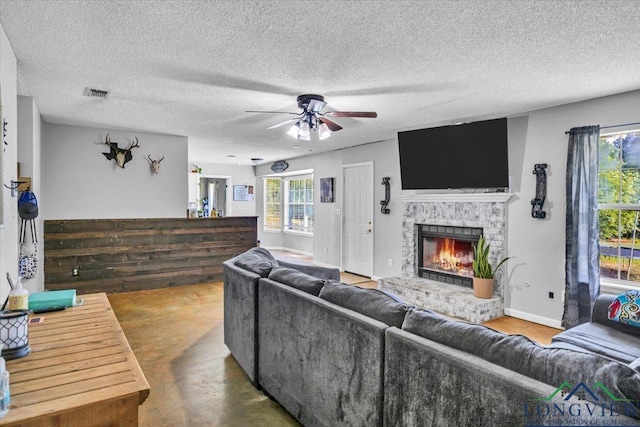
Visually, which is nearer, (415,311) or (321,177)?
(415,311)

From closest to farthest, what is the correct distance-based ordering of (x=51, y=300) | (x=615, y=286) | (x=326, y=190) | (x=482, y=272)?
1. (x=51, y=300)
2. (x=615, y=286)
3. (x=482, y=272)
4. (x=326, y=190)

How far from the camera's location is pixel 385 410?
1.57m

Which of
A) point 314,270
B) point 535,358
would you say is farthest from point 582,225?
point 535,358

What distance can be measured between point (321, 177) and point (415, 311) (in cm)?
637

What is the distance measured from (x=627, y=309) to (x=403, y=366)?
204cm

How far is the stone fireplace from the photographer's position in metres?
4.54

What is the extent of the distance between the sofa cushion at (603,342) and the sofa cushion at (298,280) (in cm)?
143

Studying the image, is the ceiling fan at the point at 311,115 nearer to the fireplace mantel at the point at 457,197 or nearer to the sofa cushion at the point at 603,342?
the fireplace mantel at the point at 457,197

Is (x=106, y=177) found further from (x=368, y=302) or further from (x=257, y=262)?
(x=368, y=302)

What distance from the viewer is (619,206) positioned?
374 centimetres

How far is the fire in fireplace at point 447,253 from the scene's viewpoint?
5.09m

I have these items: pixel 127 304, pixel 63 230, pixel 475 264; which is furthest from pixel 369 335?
pixel 63 230

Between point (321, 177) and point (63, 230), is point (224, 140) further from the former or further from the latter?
point (63, 230)

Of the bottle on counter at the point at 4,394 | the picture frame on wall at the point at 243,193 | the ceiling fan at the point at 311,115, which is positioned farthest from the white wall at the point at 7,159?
the picture frame on wall at the point at 243,193
